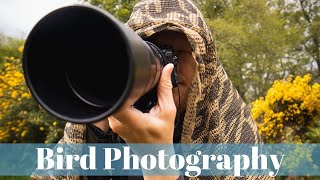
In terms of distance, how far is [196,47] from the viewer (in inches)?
49.4

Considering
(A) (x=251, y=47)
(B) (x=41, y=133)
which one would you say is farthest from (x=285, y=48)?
(B) (x=41, y=133)

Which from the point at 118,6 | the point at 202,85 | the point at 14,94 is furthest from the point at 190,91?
the point at 118,6

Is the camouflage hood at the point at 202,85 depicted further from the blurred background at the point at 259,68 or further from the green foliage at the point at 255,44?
the green foliage at the point at 255,44

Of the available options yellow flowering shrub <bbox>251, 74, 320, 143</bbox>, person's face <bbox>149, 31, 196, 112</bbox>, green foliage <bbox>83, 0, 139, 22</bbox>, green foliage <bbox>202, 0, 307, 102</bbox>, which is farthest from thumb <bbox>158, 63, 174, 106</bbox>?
green foliage <bbox>202, 0, 307, 102</bbox>

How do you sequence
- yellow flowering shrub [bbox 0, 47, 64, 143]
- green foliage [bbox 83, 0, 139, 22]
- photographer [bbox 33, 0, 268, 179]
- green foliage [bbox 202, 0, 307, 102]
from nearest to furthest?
photographer [bbox 33, 0, 268, 179] → yellow flowering shrub [bbox 0, 47, 64, 143] → green foliage [bbox 83, 0, 139, 22] → green foliage [bbox 202, 0, 307, 102]

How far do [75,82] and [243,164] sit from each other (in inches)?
29.8

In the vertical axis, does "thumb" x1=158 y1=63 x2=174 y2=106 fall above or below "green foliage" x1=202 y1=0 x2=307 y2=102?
above

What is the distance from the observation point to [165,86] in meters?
1.03

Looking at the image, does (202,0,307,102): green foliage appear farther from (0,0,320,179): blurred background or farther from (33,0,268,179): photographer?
(33,0,268,179): photographer

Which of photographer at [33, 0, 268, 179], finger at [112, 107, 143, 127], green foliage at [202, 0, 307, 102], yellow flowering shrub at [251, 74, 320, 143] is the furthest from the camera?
green foliage at [202, 0, 307, 102]

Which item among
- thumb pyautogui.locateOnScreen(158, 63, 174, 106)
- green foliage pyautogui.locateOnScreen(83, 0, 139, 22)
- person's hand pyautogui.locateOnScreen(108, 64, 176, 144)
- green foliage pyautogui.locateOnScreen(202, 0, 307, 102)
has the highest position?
thumb pyautogui.locateOnScreen(158, 63, 174, 106)

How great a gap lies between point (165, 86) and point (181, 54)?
0.31 m

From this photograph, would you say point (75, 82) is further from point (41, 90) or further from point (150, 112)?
point (150, 112)

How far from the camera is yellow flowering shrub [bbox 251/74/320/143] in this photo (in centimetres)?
421
